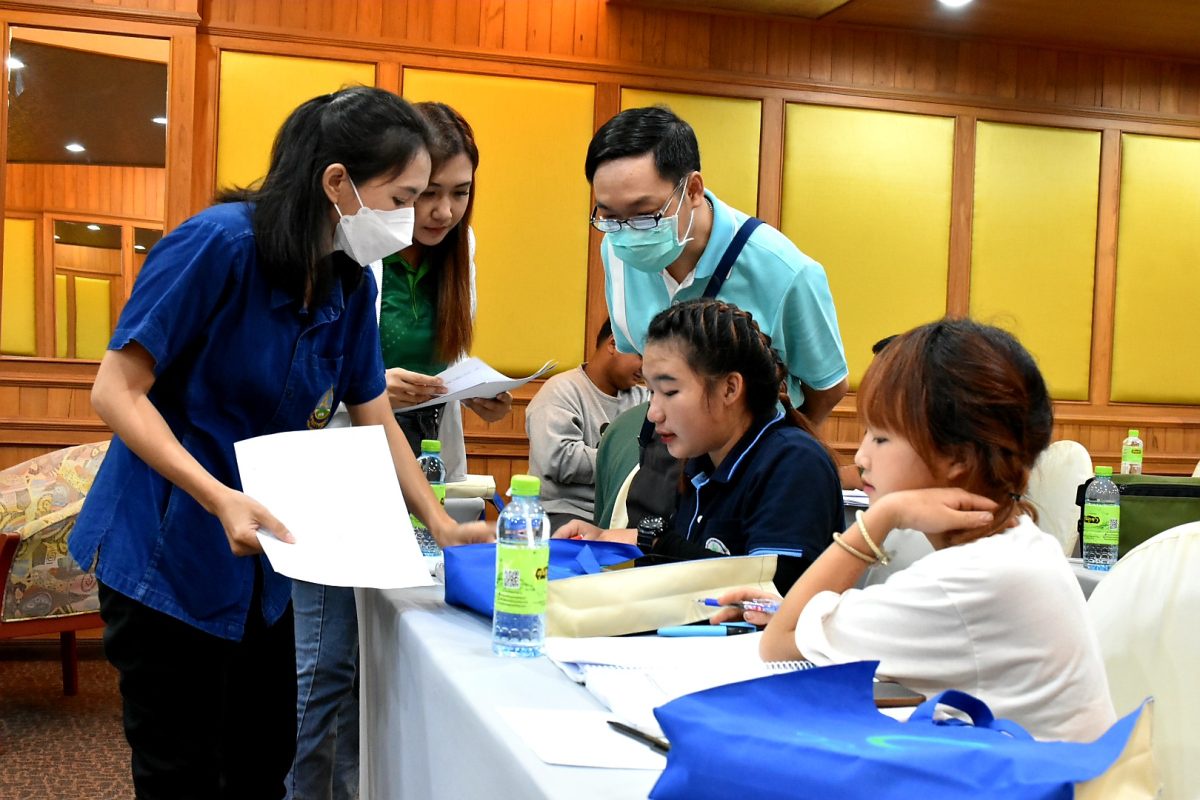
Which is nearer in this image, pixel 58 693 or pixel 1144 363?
pixel 58 693

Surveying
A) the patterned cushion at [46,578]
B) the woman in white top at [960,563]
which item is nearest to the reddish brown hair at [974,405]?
the woman in white top at [960,563]

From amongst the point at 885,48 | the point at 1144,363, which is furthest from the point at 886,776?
Result: the point at 1144,363

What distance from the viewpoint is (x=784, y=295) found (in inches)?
91.0

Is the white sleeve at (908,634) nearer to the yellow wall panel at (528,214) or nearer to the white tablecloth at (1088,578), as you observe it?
the white tablecloth at (1088,578)

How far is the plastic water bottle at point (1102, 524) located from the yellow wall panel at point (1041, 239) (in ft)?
10.1

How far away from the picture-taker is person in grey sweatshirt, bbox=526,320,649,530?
12.7 feet

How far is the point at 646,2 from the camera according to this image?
525 centimetres

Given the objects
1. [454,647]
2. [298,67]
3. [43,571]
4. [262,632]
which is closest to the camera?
[454,647]

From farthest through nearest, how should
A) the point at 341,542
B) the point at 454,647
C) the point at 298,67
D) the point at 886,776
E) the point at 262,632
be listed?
the point at 298,67, the point at 262,632, the point at 341,542, the point at 454,647, the point at 886,776

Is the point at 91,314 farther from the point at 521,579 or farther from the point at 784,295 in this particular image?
the point at 521,579

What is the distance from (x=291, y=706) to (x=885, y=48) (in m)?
4.69

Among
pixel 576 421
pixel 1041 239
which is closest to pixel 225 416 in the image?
pixel 576 421

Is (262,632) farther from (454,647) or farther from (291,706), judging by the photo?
(454,647)

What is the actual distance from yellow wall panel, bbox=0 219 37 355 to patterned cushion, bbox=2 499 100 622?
3.74ft
